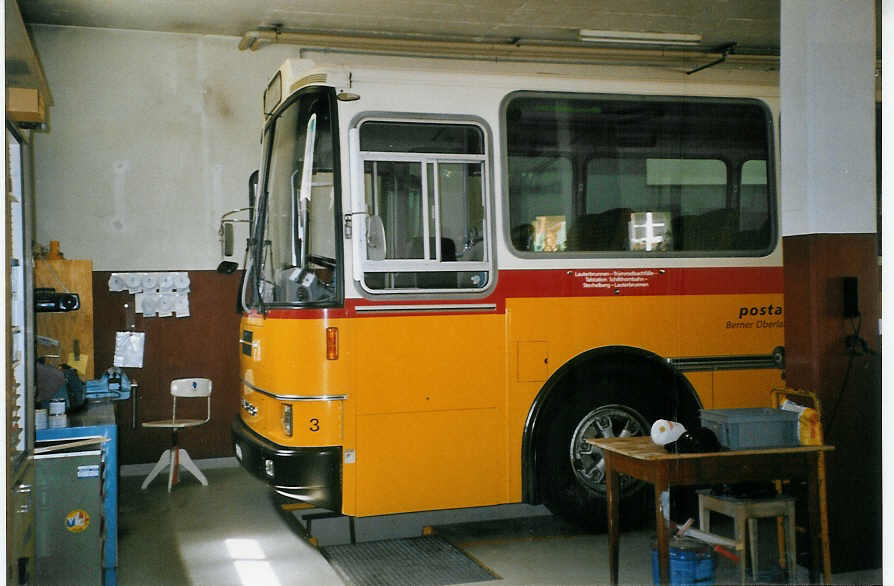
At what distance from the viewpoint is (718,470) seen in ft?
11.8

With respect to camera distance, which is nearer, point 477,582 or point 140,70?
point 477,582

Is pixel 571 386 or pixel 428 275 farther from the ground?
pixel 428 275

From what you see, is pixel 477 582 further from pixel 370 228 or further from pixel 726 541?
pixel 370 228

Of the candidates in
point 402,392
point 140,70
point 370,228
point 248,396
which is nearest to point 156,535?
point 248,396

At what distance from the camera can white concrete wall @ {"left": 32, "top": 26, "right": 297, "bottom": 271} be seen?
203 inches

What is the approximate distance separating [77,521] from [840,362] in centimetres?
317

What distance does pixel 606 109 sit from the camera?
15.5 ft

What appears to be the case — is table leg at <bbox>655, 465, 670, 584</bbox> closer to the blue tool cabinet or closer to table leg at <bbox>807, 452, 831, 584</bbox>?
table leg at <bbox>807, 452, 831, 584</bbox>

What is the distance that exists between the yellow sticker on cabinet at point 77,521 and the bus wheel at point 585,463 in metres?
2.12

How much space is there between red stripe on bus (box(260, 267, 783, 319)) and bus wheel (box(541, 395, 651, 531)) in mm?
582

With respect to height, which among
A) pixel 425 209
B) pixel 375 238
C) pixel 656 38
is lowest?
pixel 375 238

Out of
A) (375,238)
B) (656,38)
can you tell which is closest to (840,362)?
(656,38)

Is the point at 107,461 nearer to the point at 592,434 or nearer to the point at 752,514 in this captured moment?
the point at 592,434

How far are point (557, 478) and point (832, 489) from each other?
1.38 meters
